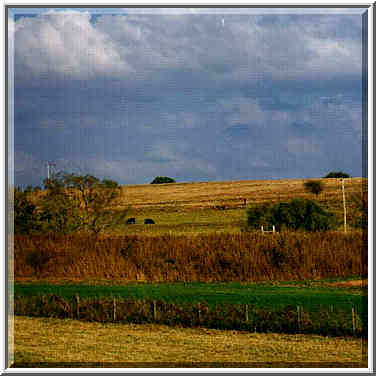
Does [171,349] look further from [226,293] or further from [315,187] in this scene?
[315,187]

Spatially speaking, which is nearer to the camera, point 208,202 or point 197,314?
point 197,314

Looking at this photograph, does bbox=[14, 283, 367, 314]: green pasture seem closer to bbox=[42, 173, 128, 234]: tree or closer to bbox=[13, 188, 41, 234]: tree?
bbox=[13, 188, 41, 234]: tree

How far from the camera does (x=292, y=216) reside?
18828 millimetres

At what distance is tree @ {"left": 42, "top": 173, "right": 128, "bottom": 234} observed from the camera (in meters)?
10.9

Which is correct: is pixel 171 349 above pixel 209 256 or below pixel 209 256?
below

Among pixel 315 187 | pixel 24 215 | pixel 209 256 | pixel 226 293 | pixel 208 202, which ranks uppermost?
pixel 315 187

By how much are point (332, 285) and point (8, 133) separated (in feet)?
26.6

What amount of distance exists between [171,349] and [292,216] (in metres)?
12.6

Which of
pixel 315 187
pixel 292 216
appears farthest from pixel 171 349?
pixel 292 216

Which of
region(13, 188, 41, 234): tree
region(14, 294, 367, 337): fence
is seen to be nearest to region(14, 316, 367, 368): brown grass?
region(14, 294, 367, 337): fence

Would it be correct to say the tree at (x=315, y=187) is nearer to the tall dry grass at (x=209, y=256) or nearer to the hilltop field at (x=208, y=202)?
the hilltop field at (x=208, y=202)

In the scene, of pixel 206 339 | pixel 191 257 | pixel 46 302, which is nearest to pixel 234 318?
pixel 206 339

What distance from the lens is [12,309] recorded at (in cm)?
604

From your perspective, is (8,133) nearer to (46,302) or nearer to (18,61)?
(18,61)
